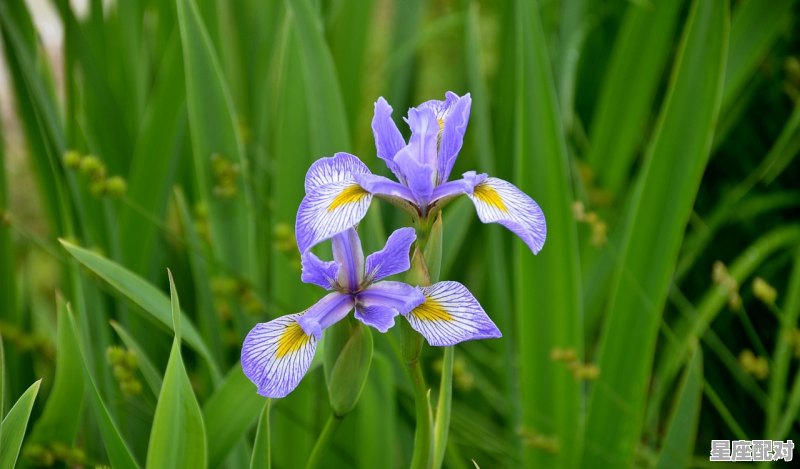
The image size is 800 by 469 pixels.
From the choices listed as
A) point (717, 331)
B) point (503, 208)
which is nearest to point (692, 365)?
point (503, 208)

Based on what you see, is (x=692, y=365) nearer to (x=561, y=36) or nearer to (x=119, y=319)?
(x=561, y=36)

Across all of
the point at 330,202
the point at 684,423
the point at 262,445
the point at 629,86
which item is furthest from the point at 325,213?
the point at 629,86

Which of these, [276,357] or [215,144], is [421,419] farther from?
[215,144]

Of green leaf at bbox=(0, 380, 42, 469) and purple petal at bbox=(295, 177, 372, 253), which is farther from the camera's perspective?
green leaf at bbox=(0, 380, 42, 469)

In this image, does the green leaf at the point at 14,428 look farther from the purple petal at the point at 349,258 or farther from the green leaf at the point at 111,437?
the purple petal at the point at 349,258

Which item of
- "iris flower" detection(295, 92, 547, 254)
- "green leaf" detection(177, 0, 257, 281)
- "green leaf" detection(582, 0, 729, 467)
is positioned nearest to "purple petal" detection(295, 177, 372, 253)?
"iris flower" detection(295, 92, 547, 254)

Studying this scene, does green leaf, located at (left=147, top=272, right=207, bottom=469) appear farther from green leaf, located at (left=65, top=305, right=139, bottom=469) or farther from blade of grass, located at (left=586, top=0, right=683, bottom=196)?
blade of grass, located at (left=586, top=0, right=683, bottom=196)

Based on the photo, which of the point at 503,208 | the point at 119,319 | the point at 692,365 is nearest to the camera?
the point at 503,208
